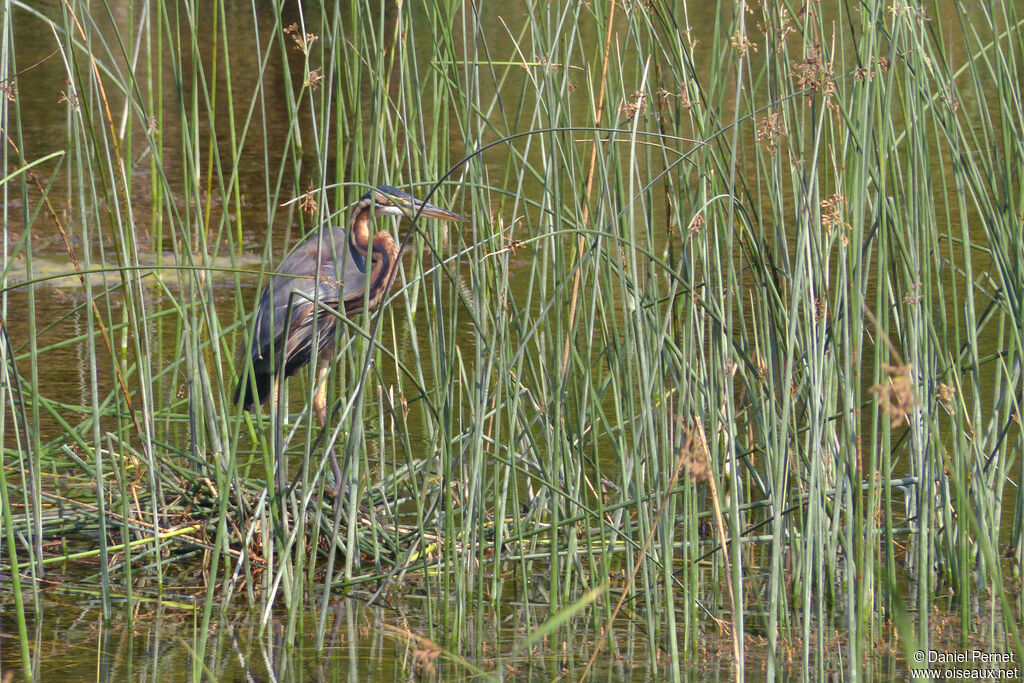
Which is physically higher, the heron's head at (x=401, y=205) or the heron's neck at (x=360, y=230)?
the heron's neck at (x=360, y=230)

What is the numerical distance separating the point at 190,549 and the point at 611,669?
36.1 inches

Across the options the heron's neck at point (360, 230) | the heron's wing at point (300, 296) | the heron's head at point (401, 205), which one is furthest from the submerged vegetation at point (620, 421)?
the heron's neck at point (360, 230)

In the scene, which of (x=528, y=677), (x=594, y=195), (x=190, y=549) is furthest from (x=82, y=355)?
(x=528, y=677)

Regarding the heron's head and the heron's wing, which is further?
the heron's wing

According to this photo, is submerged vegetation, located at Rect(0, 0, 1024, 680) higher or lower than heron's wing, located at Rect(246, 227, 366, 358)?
lower

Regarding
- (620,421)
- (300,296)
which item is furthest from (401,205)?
(620,421)

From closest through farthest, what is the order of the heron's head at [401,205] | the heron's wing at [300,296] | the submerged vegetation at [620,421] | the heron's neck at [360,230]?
the submerged vegetation at [620,421]
the heron's head at [401,205]
the heron's wing at [300,296]
the heron's neck at [360,230]

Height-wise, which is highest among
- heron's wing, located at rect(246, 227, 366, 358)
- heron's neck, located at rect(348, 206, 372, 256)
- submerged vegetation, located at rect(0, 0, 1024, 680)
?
heron's neck, located at rect(348, 206, 372, 256)

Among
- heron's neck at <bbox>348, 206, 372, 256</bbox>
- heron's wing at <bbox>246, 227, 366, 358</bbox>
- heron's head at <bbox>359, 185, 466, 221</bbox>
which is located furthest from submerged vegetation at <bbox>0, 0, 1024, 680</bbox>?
heron's neck at <bbox>348, 206, 372, 256</bbox>

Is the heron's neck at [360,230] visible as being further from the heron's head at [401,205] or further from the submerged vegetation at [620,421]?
the submerged vegetation at [620,421]

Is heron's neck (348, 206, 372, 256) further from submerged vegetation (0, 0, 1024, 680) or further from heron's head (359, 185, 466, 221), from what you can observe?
submerged vegetation (0, 0, 1024, 680)

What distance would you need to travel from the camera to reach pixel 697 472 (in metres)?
1.39

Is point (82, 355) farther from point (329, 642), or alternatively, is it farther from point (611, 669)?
point (611, 669)

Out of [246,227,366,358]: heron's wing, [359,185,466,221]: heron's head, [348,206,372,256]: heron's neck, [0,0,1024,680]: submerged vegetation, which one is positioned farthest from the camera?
[348,206,372,256]: heron's neck
